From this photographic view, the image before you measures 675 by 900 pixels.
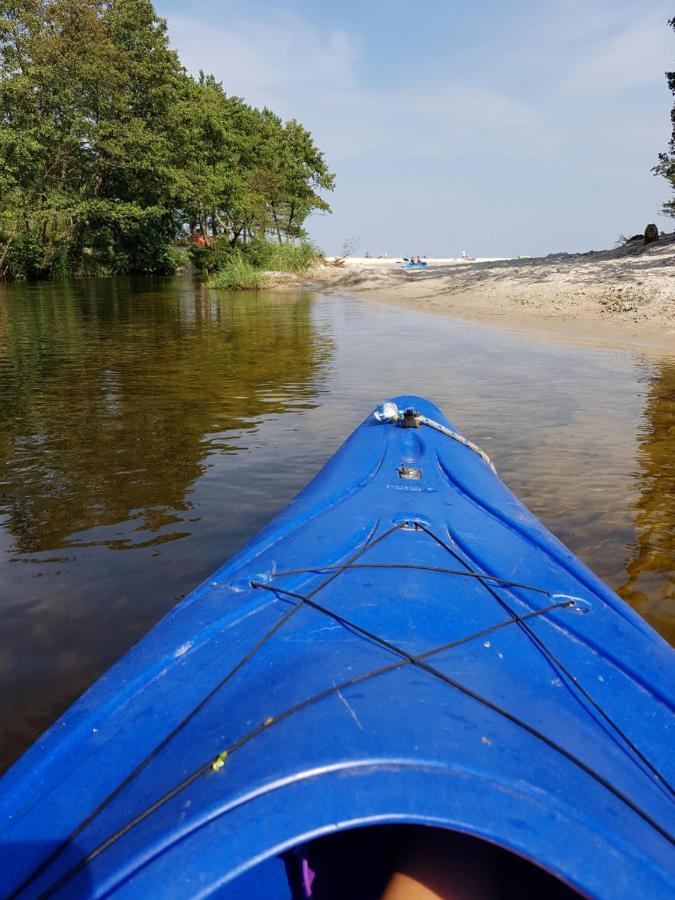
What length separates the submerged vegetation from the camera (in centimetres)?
2425

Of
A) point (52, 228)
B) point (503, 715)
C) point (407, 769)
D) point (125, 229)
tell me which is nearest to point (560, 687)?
point (503, 715)

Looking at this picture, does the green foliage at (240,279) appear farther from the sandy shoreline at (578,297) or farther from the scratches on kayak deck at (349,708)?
the scratches on kayak deck at (349,708)

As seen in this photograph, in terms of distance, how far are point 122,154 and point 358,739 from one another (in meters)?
31.1

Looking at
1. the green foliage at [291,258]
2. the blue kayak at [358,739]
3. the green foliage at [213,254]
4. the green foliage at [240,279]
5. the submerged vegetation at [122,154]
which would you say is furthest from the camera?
the green foliage at [213,254]

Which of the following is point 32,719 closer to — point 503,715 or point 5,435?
point 503,715

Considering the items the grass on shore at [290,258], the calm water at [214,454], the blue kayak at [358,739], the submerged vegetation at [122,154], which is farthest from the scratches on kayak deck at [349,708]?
the grass on shore at [290,258]

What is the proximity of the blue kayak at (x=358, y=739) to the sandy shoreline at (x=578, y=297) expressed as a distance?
397 inches

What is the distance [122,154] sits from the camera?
27312 mm

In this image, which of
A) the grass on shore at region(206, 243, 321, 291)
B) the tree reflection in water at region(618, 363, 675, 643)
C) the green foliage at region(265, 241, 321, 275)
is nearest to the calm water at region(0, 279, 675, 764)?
the tree reflection in water at region(618, 363, 675, 643)

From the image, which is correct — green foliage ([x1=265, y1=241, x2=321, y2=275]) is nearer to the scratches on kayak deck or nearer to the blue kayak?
the blue kayak

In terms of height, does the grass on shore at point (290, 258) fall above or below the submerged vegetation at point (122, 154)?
below

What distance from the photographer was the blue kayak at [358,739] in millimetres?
1063

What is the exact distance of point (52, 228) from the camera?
28781mm

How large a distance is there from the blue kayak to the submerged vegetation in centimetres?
2676
